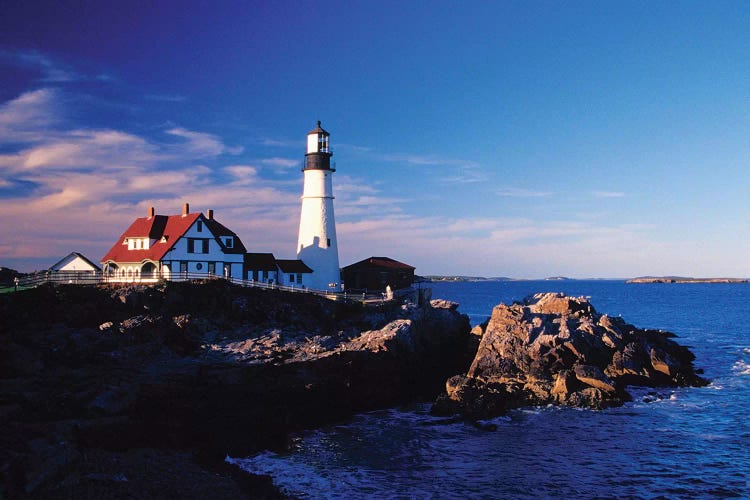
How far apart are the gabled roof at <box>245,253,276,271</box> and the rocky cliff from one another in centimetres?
842

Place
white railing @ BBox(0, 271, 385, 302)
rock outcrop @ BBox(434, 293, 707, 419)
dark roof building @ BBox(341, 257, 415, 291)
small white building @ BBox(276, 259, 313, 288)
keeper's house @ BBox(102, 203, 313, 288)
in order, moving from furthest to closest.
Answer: dark roof building @ BBox(341, 257, 415, 291) < small white building @ BBox(276, 259, 313, 288) < keeper's house @ BBox(102, 203, 313, 288) < white railing @ BBox(0, 271, 385, 302) < rock outcrop @ BBox(434, 293, 707, 419)

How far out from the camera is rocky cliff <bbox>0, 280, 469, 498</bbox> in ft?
55.1

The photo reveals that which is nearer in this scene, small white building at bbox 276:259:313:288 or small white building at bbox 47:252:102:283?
small white building at bbox 47:252:102:283

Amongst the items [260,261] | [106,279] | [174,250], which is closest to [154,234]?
[174,250]

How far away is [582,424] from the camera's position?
25.3 m

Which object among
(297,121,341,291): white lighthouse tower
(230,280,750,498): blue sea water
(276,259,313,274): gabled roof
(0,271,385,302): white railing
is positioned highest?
(297,121,341,291): white lighthouse tower

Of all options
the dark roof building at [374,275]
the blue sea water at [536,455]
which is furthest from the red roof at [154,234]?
the blue sea water at [536,455]

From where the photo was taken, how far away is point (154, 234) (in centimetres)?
4569

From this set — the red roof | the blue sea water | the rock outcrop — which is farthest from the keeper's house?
the blue sea water

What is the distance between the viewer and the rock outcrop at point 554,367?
93.2 feet

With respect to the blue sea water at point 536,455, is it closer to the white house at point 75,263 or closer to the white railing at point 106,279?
the white railing at point 106,279

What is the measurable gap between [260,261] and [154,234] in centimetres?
901

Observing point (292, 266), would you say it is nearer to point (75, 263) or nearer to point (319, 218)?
point (319, 218)

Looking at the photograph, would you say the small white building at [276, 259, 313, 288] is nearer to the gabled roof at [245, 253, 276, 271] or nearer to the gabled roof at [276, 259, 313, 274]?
the gabled roof at [276, 259, 313, 274]
